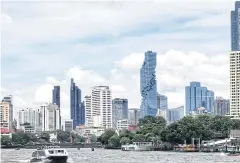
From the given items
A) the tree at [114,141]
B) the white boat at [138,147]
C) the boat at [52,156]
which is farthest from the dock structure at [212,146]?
the boat at [52,156]

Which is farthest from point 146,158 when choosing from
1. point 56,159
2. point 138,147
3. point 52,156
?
point 138,147

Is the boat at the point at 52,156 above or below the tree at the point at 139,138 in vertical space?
below

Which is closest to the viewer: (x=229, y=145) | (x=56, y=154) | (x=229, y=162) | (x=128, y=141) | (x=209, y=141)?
(x=56, y=154)

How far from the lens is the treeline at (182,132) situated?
13100 centimetres

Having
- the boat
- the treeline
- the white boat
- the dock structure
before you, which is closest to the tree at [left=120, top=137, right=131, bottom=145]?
the treeline

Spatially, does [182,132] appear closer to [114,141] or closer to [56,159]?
[114,141]

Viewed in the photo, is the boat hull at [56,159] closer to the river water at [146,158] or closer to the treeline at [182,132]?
the river water at [146,158]

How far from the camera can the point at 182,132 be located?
428 feet

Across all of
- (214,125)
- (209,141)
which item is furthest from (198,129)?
(214,125)

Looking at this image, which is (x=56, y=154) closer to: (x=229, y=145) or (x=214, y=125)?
(x=229, y=145)

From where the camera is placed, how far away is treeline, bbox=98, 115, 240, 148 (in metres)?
131

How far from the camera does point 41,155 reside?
6956 cm

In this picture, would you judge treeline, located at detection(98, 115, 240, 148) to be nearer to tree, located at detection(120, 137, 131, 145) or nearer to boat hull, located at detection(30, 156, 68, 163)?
tree, located at detection(120, 137, 131, 145)

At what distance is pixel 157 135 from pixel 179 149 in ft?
64.3
